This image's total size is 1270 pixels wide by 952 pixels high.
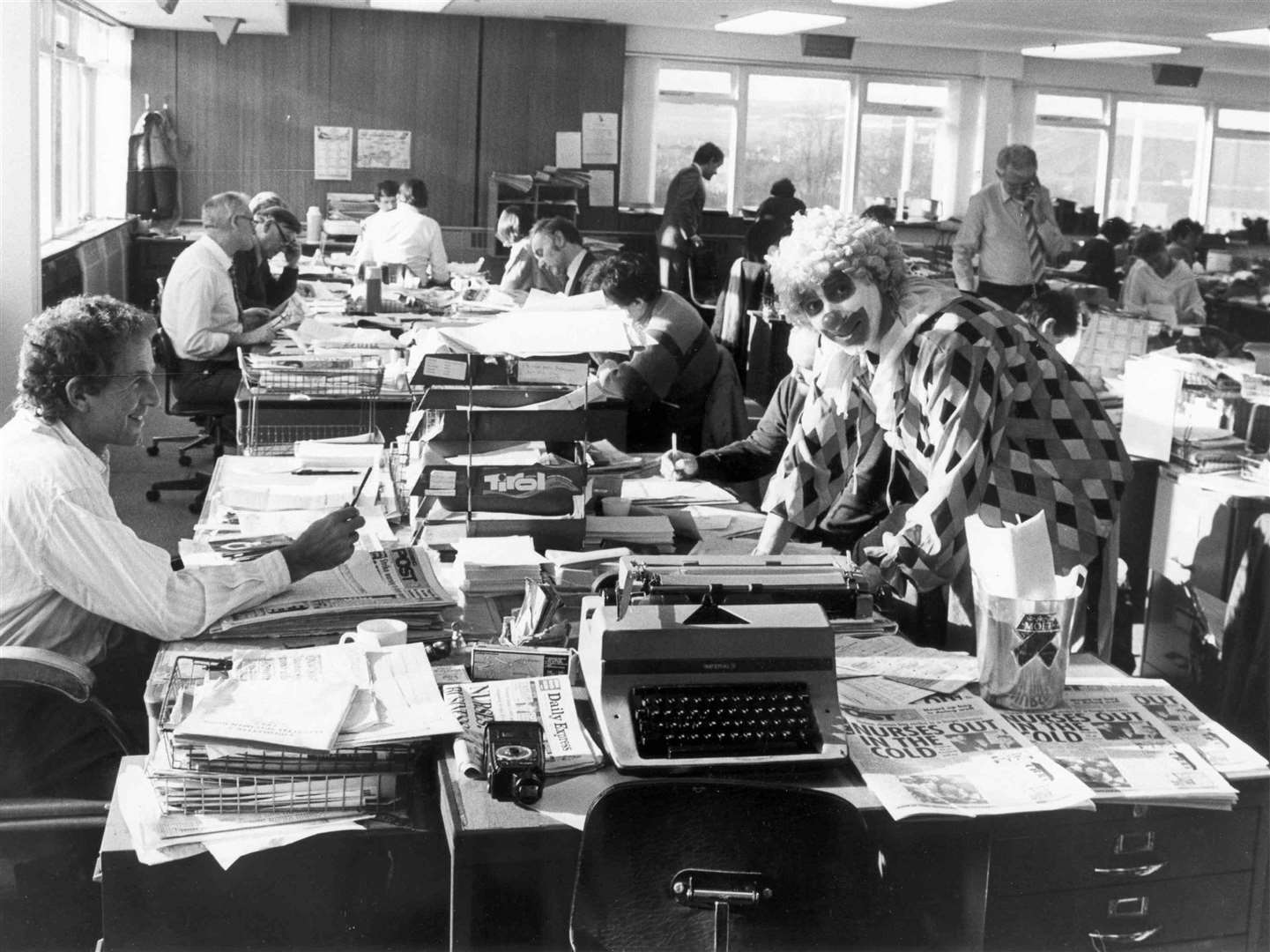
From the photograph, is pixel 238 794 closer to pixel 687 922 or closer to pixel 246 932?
pixel 246 932

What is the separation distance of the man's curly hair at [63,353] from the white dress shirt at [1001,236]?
6.35 meters

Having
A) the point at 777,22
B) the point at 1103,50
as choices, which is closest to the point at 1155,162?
the point at 1103,50

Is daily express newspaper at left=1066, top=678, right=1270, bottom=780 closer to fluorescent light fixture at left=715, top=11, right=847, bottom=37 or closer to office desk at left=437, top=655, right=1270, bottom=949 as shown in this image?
office desk at left=437, top=655, right=1270, bottom=949

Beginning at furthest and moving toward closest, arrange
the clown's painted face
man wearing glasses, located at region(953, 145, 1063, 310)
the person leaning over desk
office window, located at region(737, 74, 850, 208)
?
office window, located at region(737, 74, 850, 208) < man wearing glasses, located at region(953, 145, 1063, 310) < the person leaning over desk < the clown's painted face

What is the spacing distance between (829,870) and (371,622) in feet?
3.33

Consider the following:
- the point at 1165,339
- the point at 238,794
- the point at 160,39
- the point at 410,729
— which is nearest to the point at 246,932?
the point at 238,794

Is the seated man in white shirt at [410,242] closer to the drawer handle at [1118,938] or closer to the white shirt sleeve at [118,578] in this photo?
the white shirt sleeve at [118,578]

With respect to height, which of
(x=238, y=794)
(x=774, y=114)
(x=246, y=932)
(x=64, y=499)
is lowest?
(x=246, y=932)

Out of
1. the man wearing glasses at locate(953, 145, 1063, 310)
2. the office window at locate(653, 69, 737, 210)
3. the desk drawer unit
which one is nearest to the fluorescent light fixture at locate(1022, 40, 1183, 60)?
the office window at locate(653, 69, 737, 210)

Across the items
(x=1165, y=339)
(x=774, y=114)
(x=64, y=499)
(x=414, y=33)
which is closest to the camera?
(x=64, y=499)

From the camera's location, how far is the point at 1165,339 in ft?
22.6

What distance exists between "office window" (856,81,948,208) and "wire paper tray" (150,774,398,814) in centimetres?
1265

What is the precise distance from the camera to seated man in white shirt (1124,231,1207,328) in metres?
8.26

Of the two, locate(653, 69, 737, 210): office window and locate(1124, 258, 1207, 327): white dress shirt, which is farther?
locate(653, 69, 737, 210): office window
